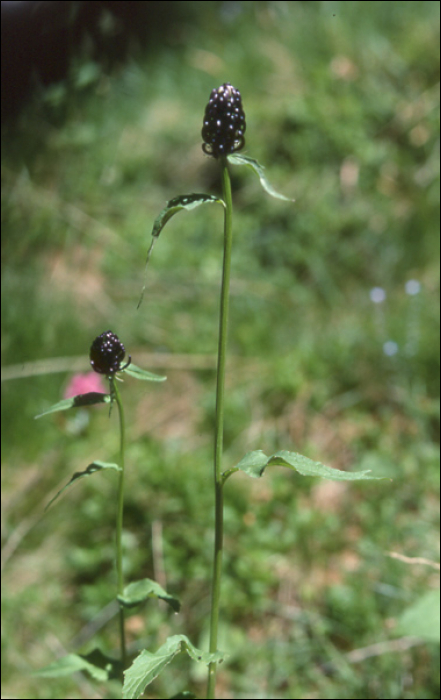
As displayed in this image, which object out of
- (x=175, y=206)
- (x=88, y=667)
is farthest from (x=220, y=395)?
(x=88, y=667)

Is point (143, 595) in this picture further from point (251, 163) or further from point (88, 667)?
point (251, 163)

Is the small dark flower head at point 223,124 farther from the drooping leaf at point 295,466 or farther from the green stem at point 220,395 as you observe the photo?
the drooping leaf at point 295,466

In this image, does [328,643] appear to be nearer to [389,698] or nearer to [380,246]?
[389,698]

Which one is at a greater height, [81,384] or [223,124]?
[223,124]

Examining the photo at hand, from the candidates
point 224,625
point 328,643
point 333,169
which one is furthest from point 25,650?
point 333,169

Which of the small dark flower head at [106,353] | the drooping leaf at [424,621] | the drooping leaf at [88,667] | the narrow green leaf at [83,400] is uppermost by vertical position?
the small dark flower head at [106,353]

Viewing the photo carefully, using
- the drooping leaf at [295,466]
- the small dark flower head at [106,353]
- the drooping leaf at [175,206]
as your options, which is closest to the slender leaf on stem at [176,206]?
the drooping leaf at [175,206]
